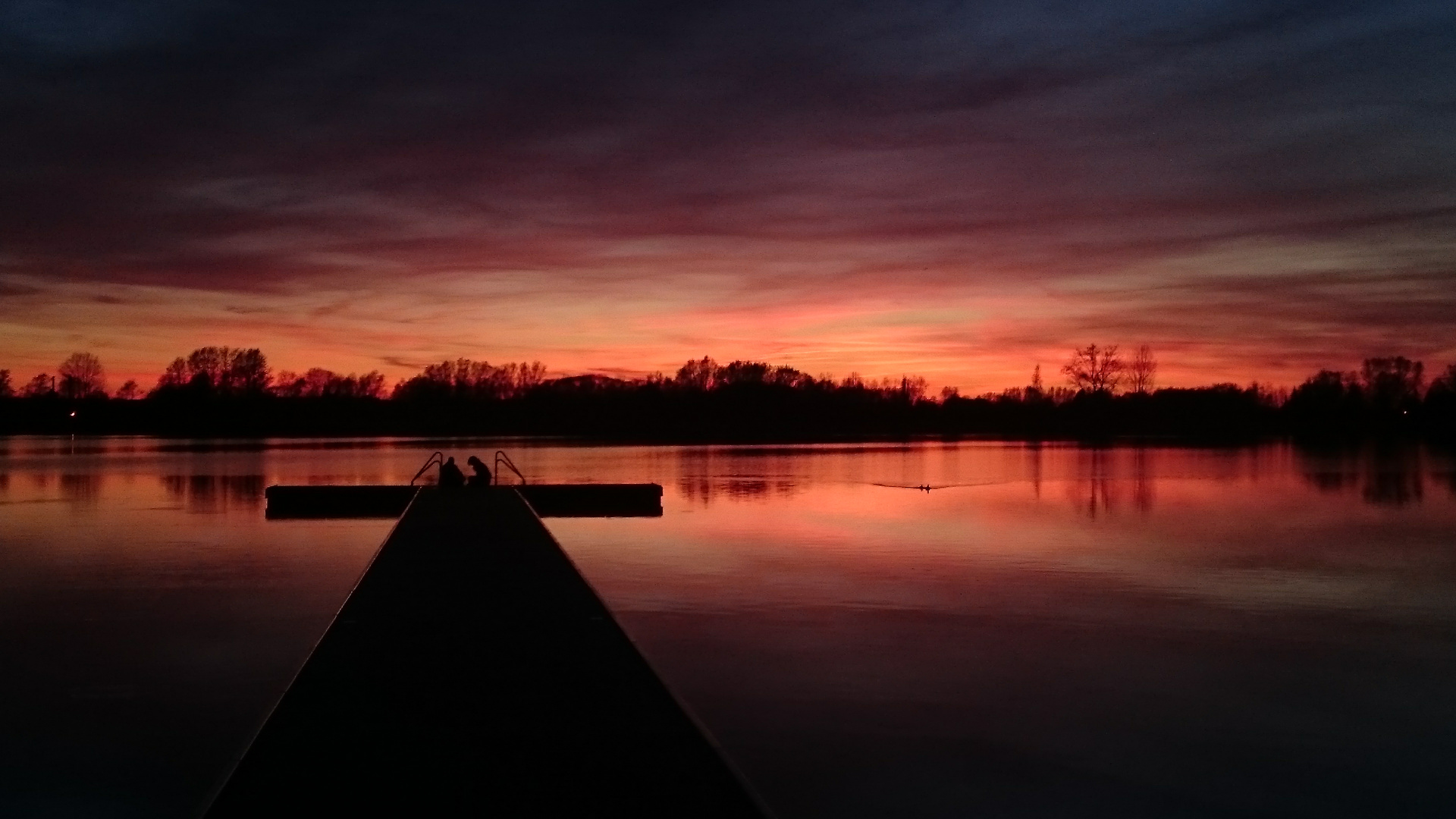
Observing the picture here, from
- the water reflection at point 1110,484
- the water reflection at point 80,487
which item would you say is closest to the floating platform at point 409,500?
the water reflection at point 80,487

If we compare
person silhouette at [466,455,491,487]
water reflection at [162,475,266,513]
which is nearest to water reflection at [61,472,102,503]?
water reflection at [162,475,266,513]

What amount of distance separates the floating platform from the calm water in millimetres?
809

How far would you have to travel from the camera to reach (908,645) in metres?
10.6

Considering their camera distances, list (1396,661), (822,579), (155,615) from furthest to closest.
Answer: (822,579) → (155,615) → (1396,661)

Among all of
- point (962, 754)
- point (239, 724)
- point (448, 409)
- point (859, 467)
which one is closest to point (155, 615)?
point (239, 724)

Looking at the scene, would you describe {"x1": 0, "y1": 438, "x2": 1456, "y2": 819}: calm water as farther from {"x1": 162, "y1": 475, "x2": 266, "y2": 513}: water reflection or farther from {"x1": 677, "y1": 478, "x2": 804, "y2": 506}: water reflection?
{"x1": 677, "y1": 478, "x2": 804, "y2": 506}: water reflection

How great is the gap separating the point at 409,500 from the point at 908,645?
1459cm

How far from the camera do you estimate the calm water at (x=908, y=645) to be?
718 centimetres

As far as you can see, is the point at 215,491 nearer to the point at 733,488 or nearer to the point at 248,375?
the point at 733,488

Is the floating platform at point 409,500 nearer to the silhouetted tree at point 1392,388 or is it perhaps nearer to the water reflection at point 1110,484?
the water reflection at point 1110,484

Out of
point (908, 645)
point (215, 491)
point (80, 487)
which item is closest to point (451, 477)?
point (215, 491)

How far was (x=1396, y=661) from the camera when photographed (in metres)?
10.1

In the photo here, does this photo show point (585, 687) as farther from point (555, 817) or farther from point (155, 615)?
point (155, 615)

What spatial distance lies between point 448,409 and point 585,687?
80.6 metres
